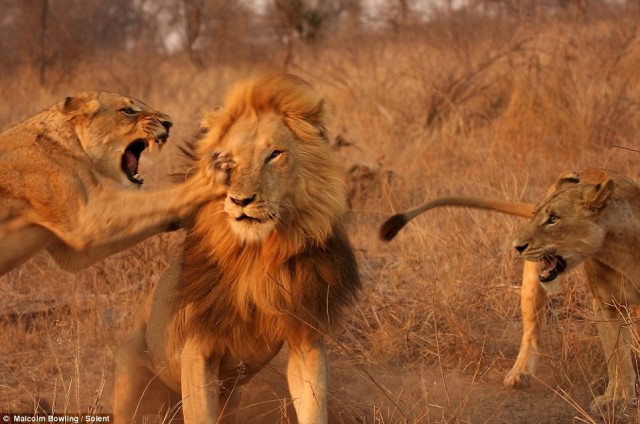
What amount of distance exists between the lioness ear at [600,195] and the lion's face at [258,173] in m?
1.24

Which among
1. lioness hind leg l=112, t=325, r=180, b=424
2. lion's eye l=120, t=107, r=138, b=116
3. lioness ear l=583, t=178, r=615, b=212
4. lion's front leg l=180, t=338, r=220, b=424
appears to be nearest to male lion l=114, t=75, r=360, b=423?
lion's front leg l=180, t=338, r=220, b=424

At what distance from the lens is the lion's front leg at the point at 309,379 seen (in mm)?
2959

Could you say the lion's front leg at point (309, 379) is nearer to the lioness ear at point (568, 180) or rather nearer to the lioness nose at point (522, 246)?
the lioness nose at point (522, 246)

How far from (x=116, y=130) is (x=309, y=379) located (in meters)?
1.36

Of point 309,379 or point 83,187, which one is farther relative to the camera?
point 83,187

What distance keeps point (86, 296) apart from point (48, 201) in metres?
1.75

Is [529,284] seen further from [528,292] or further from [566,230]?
[566,230]

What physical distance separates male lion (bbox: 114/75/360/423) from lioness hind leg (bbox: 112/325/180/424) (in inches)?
9.9

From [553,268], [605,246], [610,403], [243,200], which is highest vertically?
[243,200]

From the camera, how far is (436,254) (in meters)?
5.10

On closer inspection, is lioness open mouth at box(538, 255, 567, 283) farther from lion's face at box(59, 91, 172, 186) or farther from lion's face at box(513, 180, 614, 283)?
lion's face at box(59, 91, 172, 186)

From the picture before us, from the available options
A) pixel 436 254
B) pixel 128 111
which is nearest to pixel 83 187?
pixel 128 111

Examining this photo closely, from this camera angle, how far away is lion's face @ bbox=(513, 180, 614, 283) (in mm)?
3611

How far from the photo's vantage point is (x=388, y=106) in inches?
380
